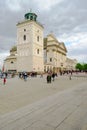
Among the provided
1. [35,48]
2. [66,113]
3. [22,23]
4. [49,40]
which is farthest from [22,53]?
[66,113]

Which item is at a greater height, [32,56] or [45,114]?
[32,56]

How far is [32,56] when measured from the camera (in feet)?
183

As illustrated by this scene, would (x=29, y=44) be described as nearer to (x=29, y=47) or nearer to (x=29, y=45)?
(x=29, y=45)

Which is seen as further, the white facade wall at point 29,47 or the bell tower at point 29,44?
the bell tower at point 29,44

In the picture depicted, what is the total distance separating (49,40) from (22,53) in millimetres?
25115

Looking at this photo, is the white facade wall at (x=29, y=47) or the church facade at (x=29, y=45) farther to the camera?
the church facade at (x=29, y=45)

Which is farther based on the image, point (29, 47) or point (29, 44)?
point (29, 44)

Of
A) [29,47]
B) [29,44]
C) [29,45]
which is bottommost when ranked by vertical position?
[29,47]

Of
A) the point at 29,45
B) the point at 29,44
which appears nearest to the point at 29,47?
the point at 29,45

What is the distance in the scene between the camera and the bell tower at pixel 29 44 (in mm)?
56469

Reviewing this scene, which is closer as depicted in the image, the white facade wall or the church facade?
the white facade wall

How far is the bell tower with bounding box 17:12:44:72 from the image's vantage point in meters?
56.5

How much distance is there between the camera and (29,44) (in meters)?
57.3

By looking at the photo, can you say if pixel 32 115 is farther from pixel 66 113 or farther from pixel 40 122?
pixel 66 113
